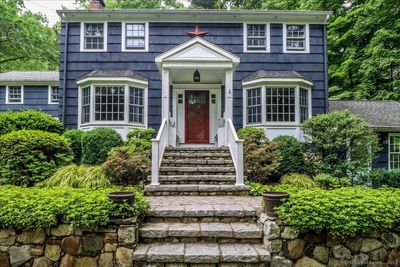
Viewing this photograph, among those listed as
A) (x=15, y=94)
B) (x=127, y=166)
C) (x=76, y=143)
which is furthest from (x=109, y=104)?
(x=15, y=94)

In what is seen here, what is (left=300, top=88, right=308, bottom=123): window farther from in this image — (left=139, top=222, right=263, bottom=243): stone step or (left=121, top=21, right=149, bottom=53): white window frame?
(left=139, top=222, right=263, bottom=243): stone step

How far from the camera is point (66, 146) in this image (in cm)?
717

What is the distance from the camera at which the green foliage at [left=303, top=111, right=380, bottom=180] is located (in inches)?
288

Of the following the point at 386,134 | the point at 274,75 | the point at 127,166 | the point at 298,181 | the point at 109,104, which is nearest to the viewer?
the point at 127,166

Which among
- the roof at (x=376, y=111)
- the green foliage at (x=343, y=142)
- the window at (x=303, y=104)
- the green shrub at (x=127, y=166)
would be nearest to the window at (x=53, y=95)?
the green shrub at (x=127, y=166)

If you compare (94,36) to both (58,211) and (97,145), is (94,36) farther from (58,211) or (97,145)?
(58,211)

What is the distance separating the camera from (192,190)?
5.97 m

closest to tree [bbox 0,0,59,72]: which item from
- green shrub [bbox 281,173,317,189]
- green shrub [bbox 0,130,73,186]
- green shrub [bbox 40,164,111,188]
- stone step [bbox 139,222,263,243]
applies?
green shrub [bbox 0,130,73,186]

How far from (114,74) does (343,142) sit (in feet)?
24.2

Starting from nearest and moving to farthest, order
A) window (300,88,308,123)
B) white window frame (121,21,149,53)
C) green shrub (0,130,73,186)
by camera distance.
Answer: green shrub (0,130,73,186), window (300,88,308,123), white window frame (121,21,149,53)

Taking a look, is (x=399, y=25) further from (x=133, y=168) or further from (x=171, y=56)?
(x=133, y=168)

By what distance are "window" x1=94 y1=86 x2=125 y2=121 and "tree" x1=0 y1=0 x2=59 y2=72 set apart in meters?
9.33

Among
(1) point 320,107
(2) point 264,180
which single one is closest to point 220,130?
(2) point 264,180

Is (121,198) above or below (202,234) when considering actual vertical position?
above
